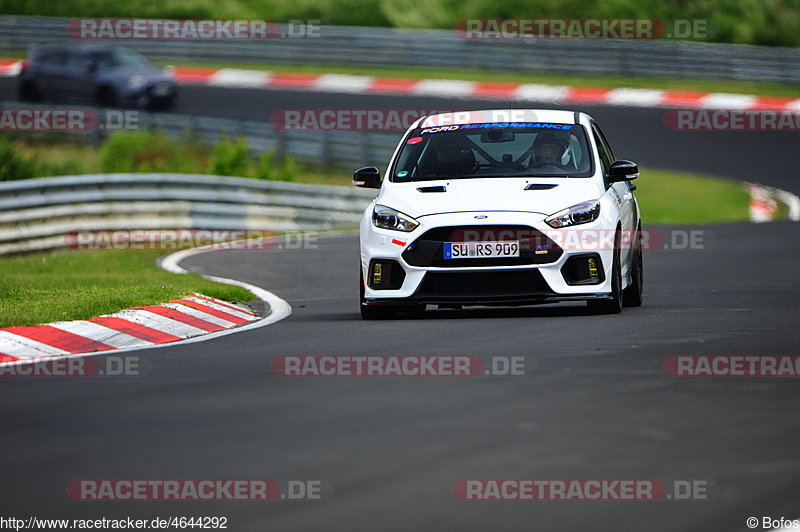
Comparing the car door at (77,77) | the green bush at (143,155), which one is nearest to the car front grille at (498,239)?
the green bush at (143,155)

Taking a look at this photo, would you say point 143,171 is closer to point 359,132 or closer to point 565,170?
point 359,132

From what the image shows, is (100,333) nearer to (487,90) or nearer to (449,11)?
(487,90)

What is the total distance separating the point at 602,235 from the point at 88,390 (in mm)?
4543

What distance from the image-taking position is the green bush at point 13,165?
24.7 metres

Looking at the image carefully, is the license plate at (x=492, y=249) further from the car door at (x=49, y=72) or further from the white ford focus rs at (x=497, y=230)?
the car door at (x=49, y=72)

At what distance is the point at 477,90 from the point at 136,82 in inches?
327

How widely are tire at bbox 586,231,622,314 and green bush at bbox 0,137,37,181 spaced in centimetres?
1558

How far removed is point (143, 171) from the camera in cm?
2706

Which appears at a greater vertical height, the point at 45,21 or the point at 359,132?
the point at 45,21

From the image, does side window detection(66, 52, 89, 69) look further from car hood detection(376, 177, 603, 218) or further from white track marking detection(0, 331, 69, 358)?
white track marking detection(0, 331, 69, 358)

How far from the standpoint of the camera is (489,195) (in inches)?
436

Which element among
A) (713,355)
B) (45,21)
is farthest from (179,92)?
(713,355)

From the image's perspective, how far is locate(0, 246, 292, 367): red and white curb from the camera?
31.4 ft

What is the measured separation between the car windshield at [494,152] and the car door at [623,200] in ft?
0.88
